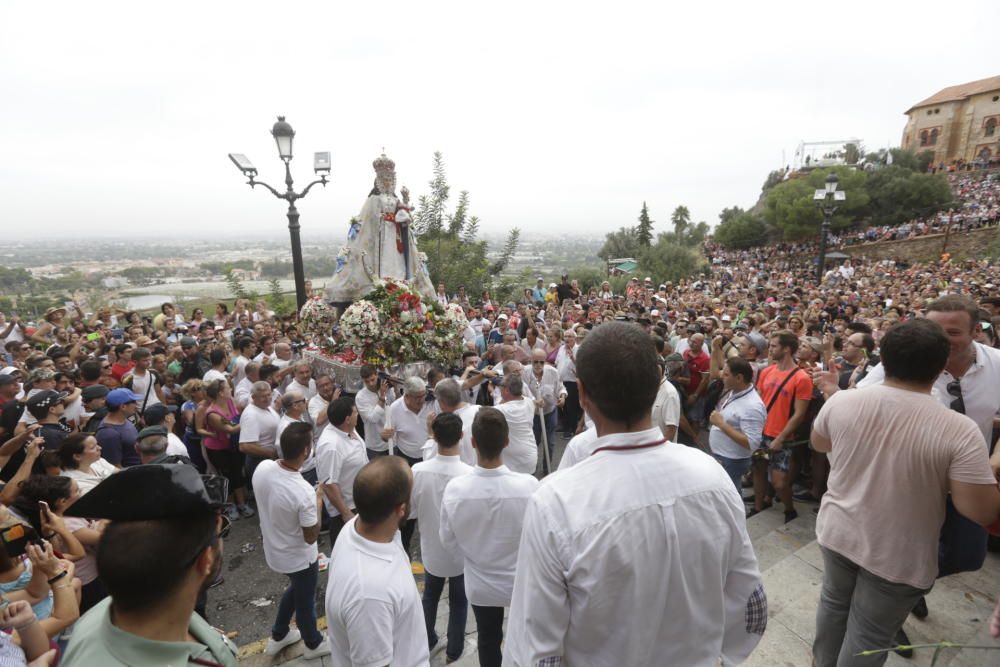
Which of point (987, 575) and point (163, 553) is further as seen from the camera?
point (987, 575)

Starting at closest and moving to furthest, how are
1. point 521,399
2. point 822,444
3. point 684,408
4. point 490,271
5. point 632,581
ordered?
point 632,581 < point 822,444 < point 521,399 < point 684,408 < point 490,271

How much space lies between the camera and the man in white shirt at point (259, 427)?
4895 millimetres

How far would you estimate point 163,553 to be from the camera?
Answer: 1.36m

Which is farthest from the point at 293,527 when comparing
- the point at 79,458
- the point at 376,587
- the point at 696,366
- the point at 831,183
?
the point at 831,183

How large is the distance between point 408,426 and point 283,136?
6.06m

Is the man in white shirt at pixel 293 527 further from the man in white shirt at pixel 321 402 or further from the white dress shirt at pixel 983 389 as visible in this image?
the white dress shirt at pixel 983 389

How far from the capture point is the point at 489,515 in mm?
2926

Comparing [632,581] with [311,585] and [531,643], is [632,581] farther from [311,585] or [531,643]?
[311,585]

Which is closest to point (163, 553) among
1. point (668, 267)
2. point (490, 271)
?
point (490, 271)

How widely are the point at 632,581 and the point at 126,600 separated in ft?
4.64

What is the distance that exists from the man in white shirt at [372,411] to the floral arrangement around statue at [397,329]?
1499 mm

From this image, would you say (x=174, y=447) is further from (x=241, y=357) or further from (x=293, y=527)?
(x=241, y=357)

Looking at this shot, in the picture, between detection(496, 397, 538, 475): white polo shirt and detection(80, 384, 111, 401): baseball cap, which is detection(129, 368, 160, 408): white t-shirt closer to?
detection(80, 384, 111, 401): baseball cap

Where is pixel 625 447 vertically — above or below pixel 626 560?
above
